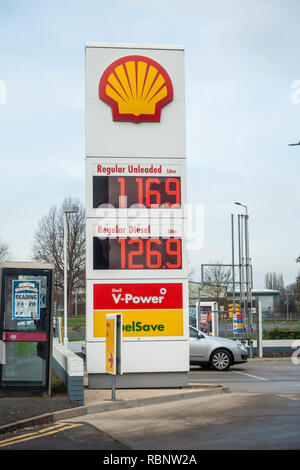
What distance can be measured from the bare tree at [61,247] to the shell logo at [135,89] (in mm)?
36523

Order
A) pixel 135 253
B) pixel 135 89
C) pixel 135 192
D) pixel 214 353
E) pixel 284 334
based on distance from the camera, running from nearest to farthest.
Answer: pixel 135 253 < pixel 135 192 < pixel 135 89 < pixel 214 353 < pixel 284 334

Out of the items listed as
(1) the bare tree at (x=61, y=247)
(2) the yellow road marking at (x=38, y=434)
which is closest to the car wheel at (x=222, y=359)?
(2) the yellow road marking at (x=38, y=434)

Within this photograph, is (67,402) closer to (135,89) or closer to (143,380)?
(143,380)

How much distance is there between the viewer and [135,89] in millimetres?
13672

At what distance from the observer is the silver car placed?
19.9 m

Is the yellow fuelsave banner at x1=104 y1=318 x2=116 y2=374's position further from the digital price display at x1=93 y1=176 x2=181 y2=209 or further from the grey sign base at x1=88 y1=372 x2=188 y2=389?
the digital price display at x1=93 y1=176 x2=181 y2=209

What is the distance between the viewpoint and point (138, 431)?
8.73 m

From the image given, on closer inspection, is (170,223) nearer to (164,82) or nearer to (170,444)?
(164,82)

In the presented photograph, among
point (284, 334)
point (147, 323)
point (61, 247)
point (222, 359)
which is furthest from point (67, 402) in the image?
point (61, 247)

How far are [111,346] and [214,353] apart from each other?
9.06m

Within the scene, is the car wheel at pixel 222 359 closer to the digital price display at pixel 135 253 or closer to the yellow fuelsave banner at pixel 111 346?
the digital price display at pixel 135 253

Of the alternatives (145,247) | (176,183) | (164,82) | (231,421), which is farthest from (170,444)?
(164,82)

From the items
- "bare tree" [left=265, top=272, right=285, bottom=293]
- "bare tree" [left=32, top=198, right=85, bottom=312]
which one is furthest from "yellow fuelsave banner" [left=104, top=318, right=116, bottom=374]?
"bare tree" [left=265, top=272, right=285, bottom=293]

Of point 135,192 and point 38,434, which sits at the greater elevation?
point 135,192
